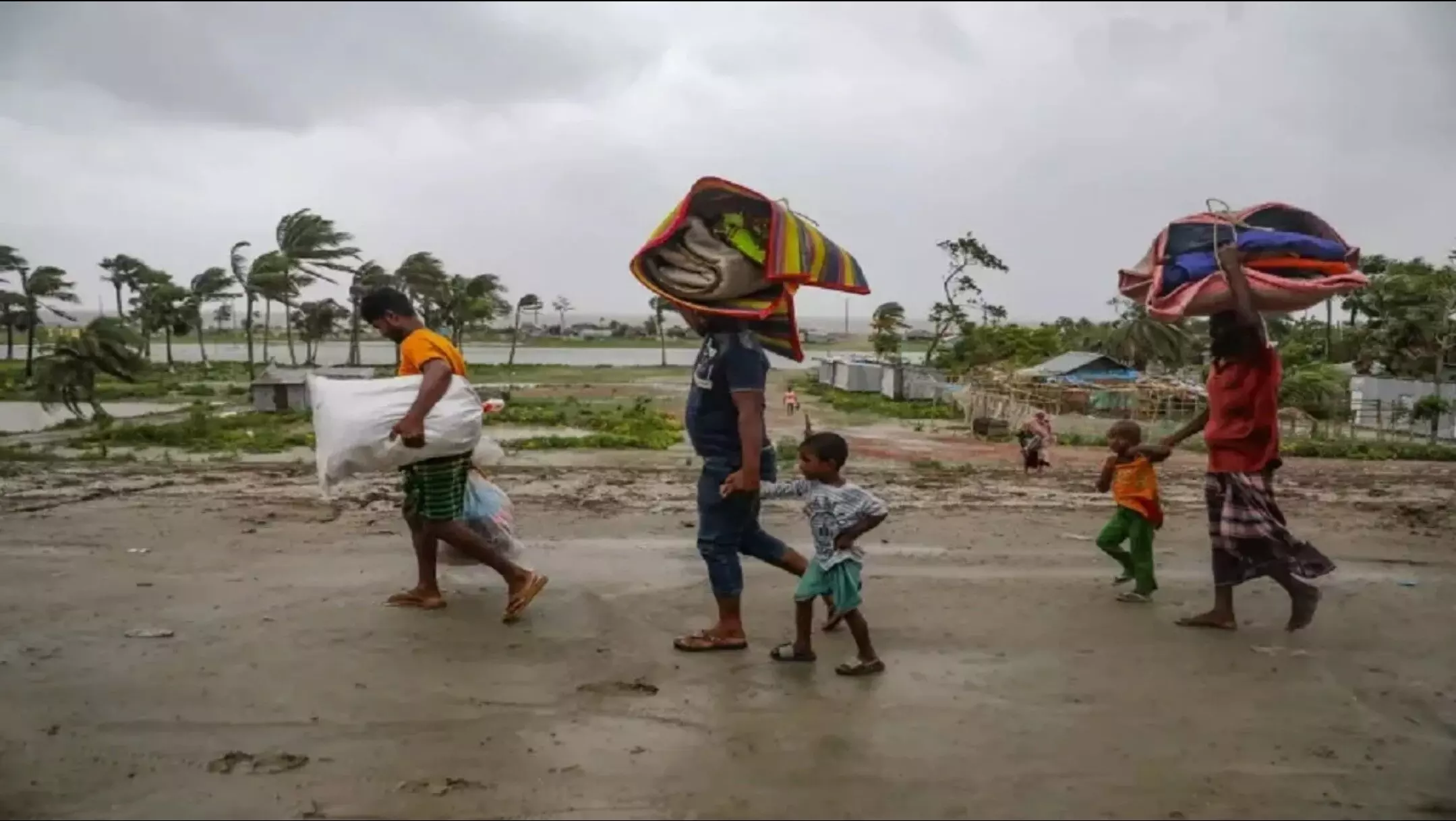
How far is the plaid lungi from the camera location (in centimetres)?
495

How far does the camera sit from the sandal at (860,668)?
4273 millimetres

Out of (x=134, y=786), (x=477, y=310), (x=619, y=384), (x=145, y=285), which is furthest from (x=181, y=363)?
(x=134, y=786)

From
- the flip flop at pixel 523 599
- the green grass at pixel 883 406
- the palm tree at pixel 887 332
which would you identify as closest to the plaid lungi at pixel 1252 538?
the flip flop at pixel 523 599

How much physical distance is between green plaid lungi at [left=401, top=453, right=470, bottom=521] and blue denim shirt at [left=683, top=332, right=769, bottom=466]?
1.24 m

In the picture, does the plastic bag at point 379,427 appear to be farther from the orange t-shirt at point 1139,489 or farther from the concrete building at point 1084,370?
the concrete building at point 1084,370

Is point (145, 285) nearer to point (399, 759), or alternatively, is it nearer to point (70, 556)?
point (70, 556)

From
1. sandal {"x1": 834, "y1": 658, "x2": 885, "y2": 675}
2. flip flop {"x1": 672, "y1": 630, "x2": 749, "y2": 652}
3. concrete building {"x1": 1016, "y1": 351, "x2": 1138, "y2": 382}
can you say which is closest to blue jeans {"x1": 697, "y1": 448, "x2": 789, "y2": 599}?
flip flop {"x1": 672, "y1": 630, "x2": 749, "y2": 652}

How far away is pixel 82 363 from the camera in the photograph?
2252cm

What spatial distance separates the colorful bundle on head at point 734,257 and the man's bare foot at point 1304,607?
251 centimetres

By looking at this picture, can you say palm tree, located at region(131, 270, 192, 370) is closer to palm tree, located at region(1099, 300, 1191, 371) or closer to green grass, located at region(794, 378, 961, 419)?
green grass, located at region(794, 378, 961, 419)

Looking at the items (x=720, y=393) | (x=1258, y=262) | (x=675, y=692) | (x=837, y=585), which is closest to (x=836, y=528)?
(x=837, y=585)

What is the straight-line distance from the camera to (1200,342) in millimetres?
45000

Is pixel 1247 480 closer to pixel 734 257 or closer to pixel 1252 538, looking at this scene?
pixel 1252 538

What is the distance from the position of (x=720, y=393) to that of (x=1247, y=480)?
2468 millimetres
